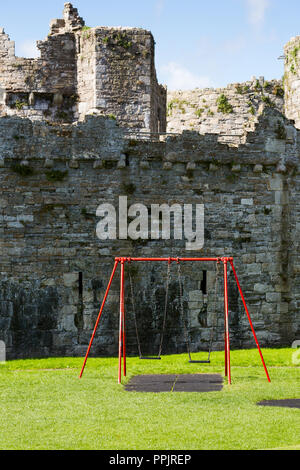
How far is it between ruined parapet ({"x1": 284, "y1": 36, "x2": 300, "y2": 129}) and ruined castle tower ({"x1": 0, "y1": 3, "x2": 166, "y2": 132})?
171 inches

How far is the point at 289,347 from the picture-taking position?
2036cm

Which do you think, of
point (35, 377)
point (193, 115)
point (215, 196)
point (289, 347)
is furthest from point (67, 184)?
point (193, 115)

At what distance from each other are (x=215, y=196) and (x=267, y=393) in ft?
22.6

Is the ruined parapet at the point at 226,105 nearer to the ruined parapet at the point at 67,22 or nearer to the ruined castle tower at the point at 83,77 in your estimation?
the ruined castle tower at the point at 83,77

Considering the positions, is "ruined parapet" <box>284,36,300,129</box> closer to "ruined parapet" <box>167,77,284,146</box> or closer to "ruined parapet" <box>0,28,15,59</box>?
"ruined parapet" <box>167,77,284,146</box>

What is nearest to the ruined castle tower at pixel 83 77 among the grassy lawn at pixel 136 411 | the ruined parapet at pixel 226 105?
the ruined parapet at pixel 226 105

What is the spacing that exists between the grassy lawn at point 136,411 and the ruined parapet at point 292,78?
1036cm

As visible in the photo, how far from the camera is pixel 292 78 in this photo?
25.1 m

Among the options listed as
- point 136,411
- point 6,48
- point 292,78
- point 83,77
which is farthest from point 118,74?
point 136,411

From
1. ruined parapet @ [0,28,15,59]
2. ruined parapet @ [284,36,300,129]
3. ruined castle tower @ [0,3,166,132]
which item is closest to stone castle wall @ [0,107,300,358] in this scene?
ruined parapet @ [284,36,300,129]

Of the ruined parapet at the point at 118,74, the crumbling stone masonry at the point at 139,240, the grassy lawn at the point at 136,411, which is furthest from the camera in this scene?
the ruined parapet at the point at 118,74

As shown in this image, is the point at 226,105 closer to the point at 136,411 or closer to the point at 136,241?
the point at 136,241

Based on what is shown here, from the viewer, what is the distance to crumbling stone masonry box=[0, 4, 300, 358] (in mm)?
18891

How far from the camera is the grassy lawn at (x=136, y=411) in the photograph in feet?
35.5
